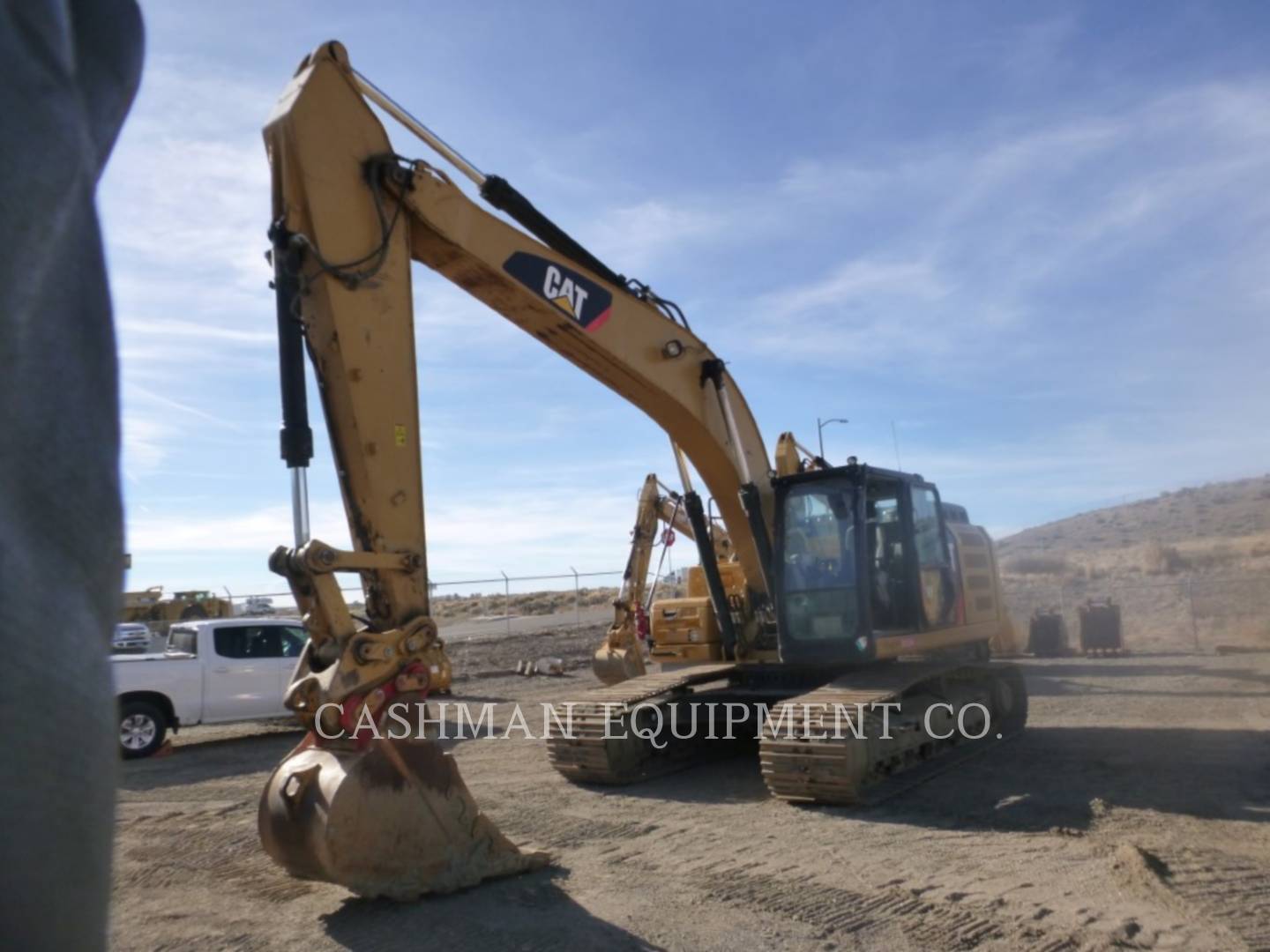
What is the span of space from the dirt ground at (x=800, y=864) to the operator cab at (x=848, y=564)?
4.59ft

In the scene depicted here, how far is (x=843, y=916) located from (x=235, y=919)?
3.31 metres

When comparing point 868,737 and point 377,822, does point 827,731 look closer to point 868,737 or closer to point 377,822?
point 868,737

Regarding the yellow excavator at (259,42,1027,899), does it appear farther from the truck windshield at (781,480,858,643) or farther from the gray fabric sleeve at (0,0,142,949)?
the gray fabric sleeve at (0,0,142,949)

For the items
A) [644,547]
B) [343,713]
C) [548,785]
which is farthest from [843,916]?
[644,547]

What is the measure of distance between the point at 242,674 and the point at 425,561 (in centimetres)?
800

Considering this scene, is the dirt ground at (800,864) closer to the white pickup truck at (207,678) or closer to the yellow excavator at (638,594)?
the white pickup truck at (207,678)

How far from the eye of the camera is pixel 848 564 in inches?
386

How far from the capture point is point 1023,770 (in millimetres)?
9680

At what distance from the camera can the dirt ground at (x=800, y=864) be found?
5.52 metres

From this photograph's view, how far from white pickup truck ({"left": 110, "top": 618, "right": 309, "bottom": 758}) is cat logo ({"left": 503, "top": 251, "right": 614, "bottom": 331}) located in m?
6.91

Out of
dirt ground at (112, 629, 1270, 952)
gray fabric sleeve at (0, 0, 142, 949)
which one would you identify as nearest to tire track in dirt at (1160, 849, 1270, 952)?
dirt ground at (112, 629, 1270, 952)

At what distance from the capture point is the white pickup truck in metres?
12.8

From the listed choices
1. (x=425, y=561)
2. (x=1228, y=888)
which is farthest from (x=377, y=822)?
(x=1228, y=888)

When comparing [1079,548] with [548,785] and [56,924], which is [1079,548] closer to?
[548,785]
